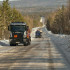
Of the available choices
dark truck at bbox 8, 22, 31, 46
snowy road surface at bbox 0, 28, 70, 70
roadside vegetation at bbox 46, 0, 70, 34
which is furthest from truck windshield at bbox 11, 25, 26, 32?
roadside vegetation at bbox 46, 0, 70, 34

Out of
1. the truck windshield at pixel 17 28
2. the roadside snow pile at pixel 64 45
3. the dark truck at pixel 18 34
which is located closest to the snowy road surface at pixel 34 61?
the roadside snow pile at pixel 64 45

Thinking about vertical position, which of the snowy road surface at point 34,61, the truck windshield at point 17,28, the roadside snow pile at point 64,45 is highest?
the truck windshield at point 17,28

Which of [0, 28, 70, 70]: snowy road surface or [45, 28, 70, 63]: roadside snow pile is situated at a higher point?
[0, 28, 70, 70]: snowy road surface

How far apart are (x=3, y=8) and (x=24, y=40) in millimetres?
55357

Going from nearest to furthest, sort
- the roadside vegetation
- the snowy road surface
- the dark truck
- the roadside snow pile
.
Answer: the snowy road surface, the roadside snow pile, the dark truck, the roadside vegetation

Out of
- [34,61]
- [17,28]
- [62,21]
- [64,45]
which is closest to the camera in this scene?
[34,61]

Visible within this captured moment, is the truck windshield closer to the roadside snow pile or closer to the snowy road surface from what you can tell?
the roadside snow pile

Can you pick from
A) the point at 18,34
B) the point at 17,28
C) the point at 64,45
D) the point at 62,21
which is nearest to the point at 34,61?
the point at 64,45

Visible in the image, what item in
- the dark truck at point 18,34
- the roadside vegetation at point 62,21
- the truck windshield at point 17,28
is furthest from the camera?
the roadside vegetation at point 62,21

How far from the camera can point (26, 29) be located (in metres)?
30.9

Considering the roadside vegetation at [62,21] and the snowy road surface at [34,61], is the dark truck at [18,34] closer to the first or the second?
the snowy road surface at [34,61]

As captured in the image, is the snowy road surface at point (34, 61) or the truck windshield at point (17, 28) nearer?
the snowy road surface at point (34, 61)

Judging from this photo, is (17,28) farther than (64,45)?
Yes

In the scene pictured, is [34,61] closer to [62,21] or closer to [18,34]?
[18,34]
